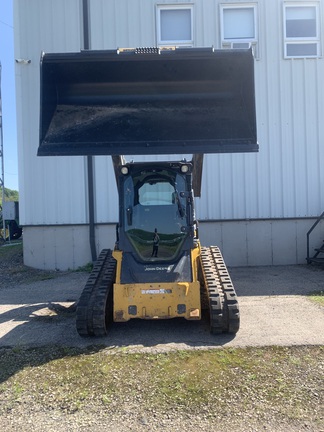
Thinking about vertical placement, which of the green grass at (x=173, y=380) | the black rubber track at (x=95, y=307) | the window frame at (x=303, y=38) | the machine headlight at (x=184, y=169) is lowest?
the green grass at (x=173, y=380)

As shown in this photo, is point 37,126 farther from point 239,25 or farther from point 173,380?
point 173,380

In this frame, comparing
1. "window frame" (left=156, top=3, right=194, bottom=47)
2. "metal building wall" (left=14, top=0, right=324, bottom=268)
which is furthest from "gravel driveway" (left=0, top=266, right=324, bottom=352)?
"window frame" (left=156, top=3, right=194, bottom=47)

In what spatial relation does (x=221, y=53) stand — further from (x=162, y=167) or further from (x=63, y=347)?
(x=63, y=347)

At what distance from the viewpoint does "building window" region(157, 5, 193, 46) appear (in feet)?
36.0

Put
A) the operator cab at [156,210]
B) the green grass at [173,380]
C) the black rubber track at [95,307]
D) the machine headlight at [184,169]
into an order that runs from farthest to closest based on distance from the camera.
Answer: the machine headlight at [184,169], the operator cab at [156,210], the black rubber track at [95,307], the green grass at [173,380]

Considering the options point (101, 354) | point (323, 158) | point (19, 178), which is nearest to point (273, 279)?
point (323, 158)

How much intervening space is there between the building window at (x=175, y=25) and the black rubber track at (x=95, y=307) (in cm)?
733

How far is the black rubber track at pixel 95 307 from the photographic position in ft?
18.0

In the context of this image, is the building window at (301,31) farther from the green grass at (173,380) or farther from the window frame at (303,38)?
the green grass at (173,380)

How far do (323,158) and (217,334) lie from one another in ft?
23.7

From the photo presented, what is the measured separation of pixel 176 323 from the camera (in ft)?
20.4

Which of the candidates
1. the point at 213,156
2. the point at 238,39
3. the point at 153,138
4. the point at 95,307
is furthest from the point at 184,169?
the point at 238,39

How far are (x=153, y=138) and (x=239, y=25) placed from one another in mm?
7125

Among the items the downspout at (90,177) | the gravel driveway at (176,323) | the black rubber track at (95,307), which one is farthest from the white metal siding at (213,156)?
the black rubber track at (95,307)
